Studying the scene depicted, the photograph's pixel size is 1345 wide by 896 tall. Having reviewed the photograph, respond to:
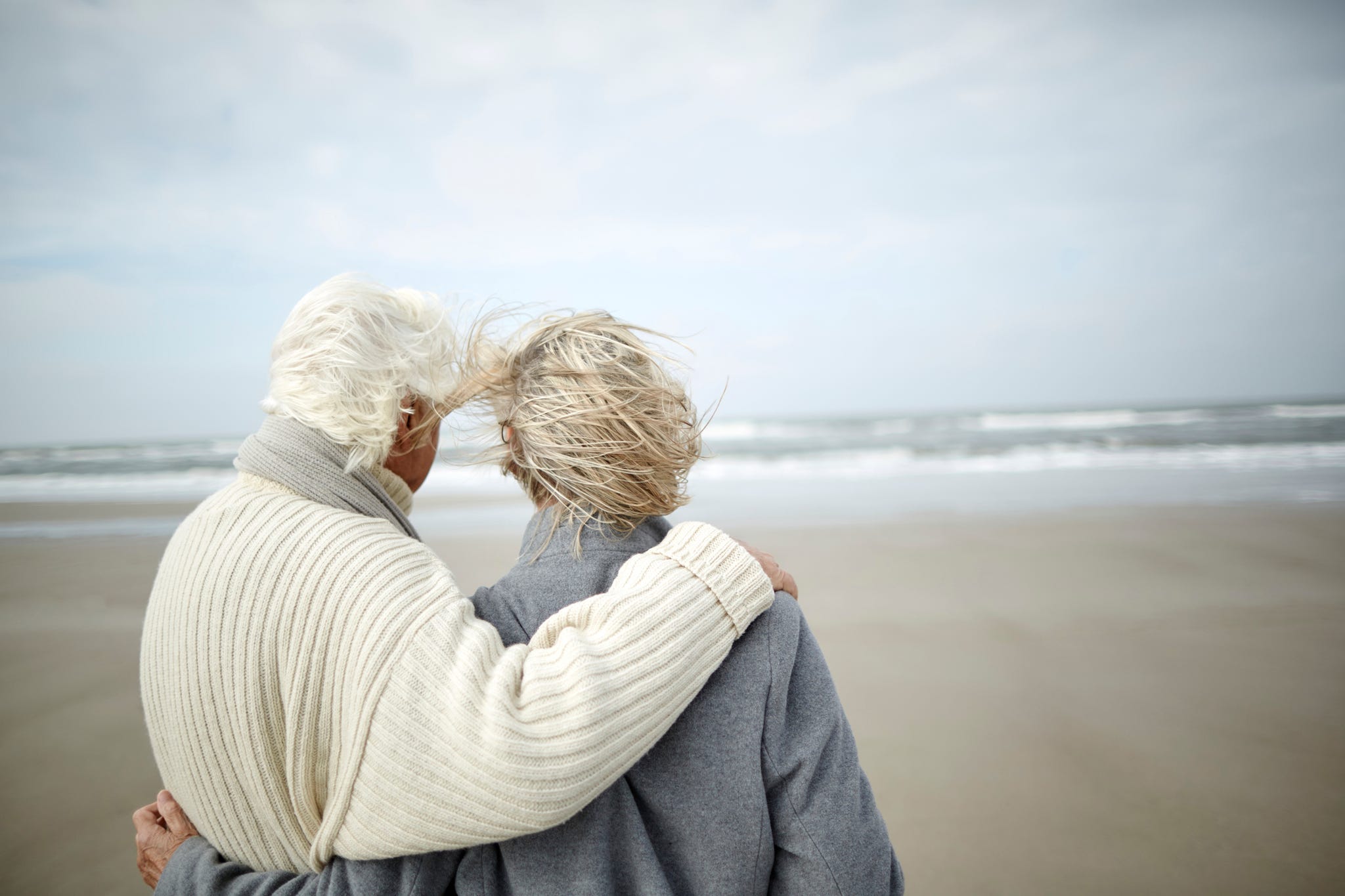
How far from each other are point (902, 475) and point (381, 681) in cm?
1108

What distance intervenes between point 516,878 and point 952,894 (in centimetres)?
190

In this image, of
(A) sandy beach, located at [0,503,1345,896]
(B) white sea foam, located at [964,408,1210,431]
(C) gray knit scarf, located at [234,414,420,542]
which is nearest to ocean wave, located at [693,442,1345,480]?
(A) sandy beach, located at [0,503,1345,896]

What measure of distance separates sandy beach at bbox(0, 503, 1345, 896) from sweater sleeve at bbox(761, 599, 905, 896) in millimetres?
1522

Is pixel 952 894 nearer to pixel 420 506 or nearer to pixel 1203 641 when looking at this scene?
pixel 1203 641

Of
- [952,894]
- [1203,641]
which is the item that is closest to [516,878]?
[952,894]

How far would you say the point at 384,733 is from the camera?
1011 mm

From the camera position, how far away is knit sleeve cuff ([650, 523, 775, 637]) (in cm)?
112

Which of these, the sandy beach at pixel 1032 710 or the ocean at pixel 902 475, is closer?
the sandy beach at pixel 1032 710

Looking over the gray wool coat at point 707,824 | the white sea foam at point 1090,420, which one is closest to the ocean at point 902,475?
the white sea foam at point 1090,420

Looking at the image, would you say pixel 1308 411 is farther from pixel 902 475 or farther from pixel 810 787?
pixel 810 787

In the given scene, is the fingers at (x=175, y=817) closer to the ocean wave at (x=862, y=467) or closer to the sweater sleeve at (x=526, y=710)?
the sweater sleeve at (x=526, y=710)

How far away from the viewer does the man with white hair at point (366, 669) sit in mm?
977

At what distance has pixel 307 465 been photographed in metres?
1.30

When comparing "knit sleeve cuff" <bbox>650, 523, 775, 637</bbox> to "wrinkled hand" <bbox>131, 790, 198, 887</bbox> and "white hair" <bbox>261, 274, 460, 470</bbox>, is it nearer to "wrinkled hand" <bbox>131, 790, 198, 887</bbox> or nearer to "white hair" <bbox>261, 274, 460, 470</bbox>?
"white hair" <bbox>261, 274, 460, 470</bbox>
